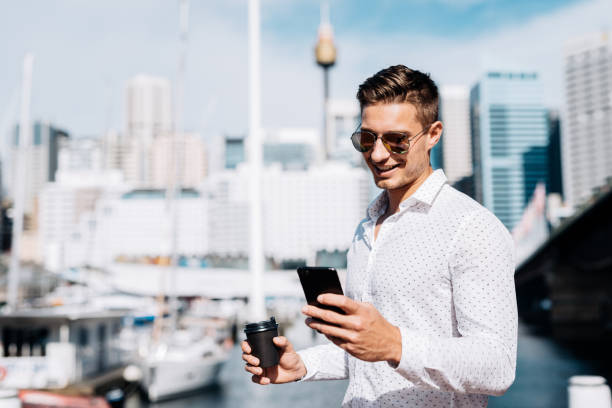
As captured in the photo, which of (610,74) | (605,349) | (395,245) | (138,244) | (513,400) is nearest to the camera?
(395,245)

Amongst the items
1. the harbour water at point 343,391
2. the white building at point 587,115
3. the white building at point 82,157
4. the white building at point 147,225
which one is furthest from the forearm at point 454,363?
the white building at point 587,115

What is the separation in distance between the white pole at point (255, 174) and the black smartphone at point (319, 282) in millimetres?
14284

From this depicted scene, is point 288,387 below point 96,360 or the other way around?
below

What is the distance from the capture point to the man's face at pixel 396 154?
2.04 m

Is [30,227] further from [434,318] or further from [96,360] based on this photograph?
[434,318]

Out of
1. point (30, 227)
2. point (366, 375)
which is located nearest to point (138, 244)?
point (30, 227)

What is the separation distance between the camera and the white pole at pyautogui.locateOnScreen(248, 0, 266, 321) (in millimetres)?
16047

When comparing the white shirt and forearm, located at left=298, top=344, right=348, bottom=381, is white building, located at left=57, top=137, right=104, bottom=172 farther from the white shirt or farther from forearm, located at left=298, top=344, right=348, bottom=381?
the white shirt

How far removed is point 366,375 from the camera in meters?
2.12

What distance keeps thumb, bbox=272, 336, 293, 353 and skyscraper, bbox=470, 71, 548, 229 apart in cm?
18651

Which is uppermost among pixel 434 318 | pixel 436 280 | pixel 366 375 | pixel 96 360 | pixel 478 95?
pixel 478 95

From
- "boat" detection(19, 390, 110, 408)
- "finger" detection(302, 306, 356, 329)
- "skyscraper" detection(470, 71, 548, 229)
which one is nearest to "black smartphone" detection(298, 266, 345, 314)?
"finger" detection(302, 306, 356, 329)

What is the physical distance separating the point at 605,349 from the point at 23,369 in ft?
104

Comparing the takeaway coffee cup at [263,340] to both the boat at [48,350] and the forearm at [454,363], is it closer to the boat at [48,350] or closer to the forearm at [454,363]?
the forearm at [454,363]
